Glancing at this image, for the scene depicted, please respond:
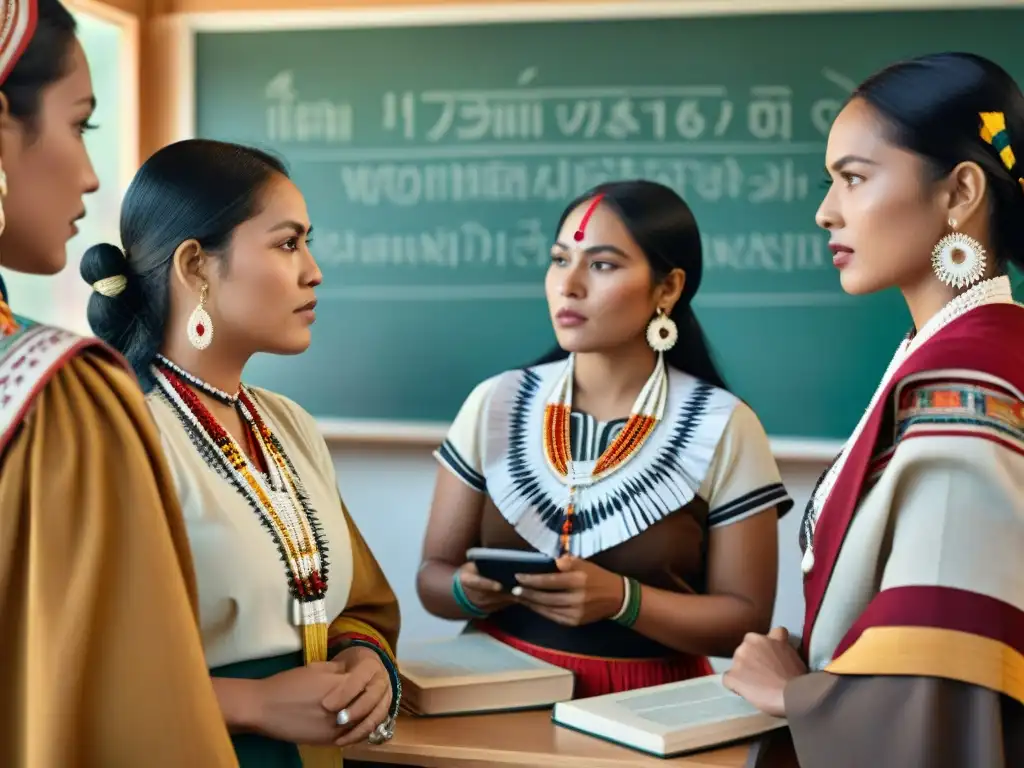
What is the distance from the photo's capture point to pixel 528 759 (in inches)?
59.4

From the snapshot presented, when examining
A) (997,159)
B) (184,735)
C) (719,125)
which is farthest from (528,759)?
(719,125)

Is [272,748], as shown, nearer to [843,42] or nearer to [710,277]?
[710,277]

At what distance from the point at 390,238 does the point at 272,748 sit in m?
1.77

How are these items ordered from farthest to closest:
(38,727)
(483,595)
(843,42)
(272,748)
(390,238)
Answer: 1. (390,238)
2. (843,42)
3. (483,595)
4. (272,748)
5. (38,727)

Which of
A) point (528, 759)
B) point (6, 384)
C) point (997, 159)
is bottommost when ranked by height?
point (528, 759)

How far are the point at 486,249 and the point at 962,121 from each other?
1624mm

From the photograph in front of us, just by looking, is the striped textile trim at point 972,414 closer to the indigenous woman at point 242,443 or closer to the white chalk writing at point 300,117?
the indigenous woman at point 242,443

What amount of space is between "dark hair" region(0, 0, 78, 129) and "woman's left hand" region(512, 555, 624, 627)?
106cm

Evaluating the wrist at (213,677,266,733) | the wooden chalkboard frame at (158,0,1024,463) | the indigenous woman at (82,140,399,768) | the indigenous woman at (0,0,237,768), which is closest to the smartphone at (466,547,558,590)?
the indigenous woman at (82,140,399,768)

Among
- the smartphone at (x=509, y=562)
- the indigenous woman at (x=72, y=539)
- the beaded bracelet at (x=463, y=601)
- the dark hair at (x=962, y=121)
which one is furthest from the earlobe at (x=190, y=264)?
the dark hair at (x=962, y=121)

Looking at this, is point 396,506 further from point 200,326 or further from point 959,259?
point 959,259

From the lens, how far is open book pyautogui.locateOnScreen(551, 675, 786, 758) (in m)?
1.51

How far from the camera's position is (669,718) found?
5.13 feet

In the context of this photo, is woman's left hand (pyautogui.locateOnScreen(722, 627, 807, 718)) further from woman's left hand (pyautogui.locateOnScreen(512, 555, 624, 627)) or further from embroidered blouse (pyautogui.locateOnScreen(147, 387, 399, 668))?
embroidered blouse (pyautogui.locateOnScreen(147, 387, 399, 668))
